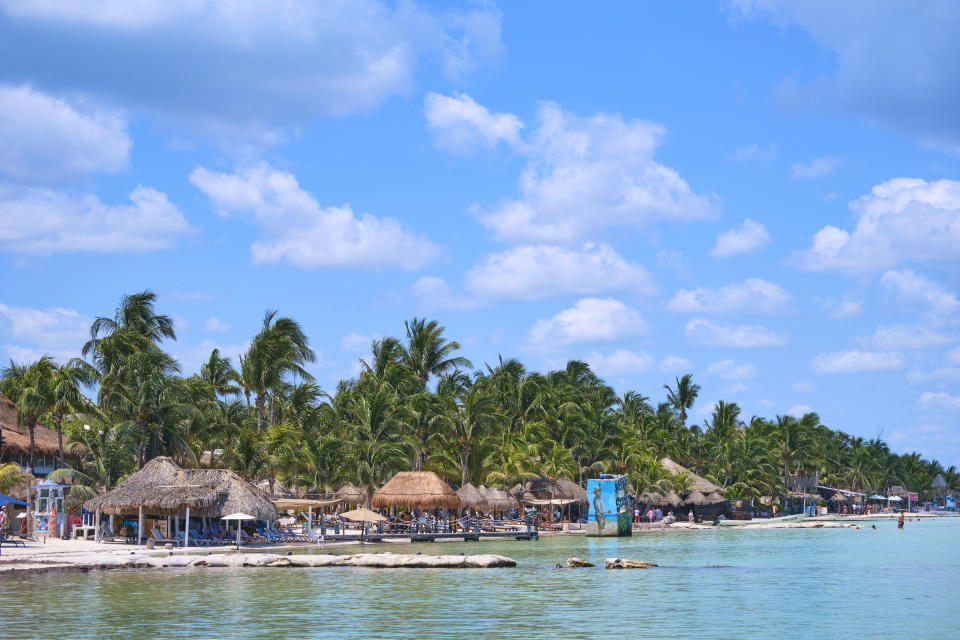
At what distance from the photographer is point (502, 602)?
2431 cm

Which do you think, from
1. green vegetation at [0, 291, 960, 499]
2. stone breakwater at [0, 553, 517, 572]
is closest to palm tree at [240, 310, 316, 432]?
green vegetation at [0, 291, 960, 499]

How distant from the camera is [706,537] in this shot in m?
59.2

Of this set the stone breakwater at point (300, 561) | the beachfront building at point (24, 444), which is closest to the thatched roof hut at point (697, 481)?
the beachfront building at point (24, 444)

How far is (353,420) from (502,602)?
36167 millimetres

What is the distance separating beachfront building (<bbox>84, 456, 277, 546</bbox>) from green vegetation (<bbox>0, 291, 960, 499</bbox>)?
4326mm

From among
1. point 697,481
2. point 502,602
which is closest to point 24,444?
point 502,602

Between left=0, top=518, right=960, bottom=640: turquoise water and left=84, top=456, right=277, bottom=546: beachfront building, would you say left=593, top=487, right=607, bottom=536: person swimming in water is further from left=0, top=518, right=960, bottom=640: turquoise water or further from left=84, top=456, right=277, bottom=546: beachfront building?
left=84, top=456, right=277, bottom=546: beachfront building

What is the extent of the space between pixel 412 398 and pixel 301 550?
64.5ft

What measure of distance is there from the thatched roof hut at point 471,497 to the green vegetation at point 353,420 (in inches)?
128

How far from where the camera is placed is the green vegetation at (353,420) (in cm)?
4609

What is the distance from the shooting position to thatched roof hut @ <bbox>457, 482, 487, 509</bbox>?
173 feet

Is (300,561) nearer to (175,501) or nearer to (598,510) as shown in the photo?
(175,501)

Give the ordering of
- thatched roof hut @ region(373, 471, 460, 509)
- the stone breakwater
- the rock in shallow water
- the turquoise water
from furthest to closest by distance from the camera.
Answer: thatched roof hut @ region(373, 471, 460, 509), the rock in shallow water, the stone breakwater, the turquoise water

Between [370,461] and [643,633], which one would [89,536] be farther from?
[643,633]
